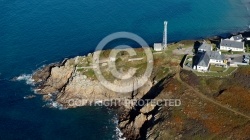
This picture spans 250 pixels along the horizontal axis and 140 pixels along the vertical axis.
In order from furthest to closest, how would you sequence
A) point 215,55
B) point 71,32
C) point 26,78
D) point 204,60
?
point 71,32
point 26,78
point 215,55
point 204,60

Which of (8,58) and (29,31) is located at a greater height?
(29,31)

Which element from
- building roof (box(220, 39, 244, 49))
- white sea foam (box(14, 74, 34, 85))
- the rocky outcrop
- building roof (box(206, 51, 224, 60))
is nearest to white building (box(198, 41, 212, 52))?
building roof (box(206, 51, 224, 60))

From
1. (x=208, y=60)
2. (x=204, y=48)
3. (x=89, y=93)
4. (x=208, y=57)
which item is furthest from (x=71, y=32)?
(x=208, y=60)

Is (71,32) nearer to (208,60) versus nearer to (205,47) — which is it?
(205,47)

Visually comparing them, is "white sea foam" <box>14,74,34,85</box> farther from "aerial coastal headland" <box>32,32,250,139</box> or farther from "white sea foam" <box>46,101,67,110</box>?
"white sea foam" <box>46,101,67,110</box>

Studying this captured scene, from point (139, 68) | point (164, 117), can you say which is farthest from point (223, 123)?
point (139, 68)

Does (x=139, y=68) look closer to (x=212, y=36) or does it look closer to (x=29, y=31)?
(x=212, y=36)
